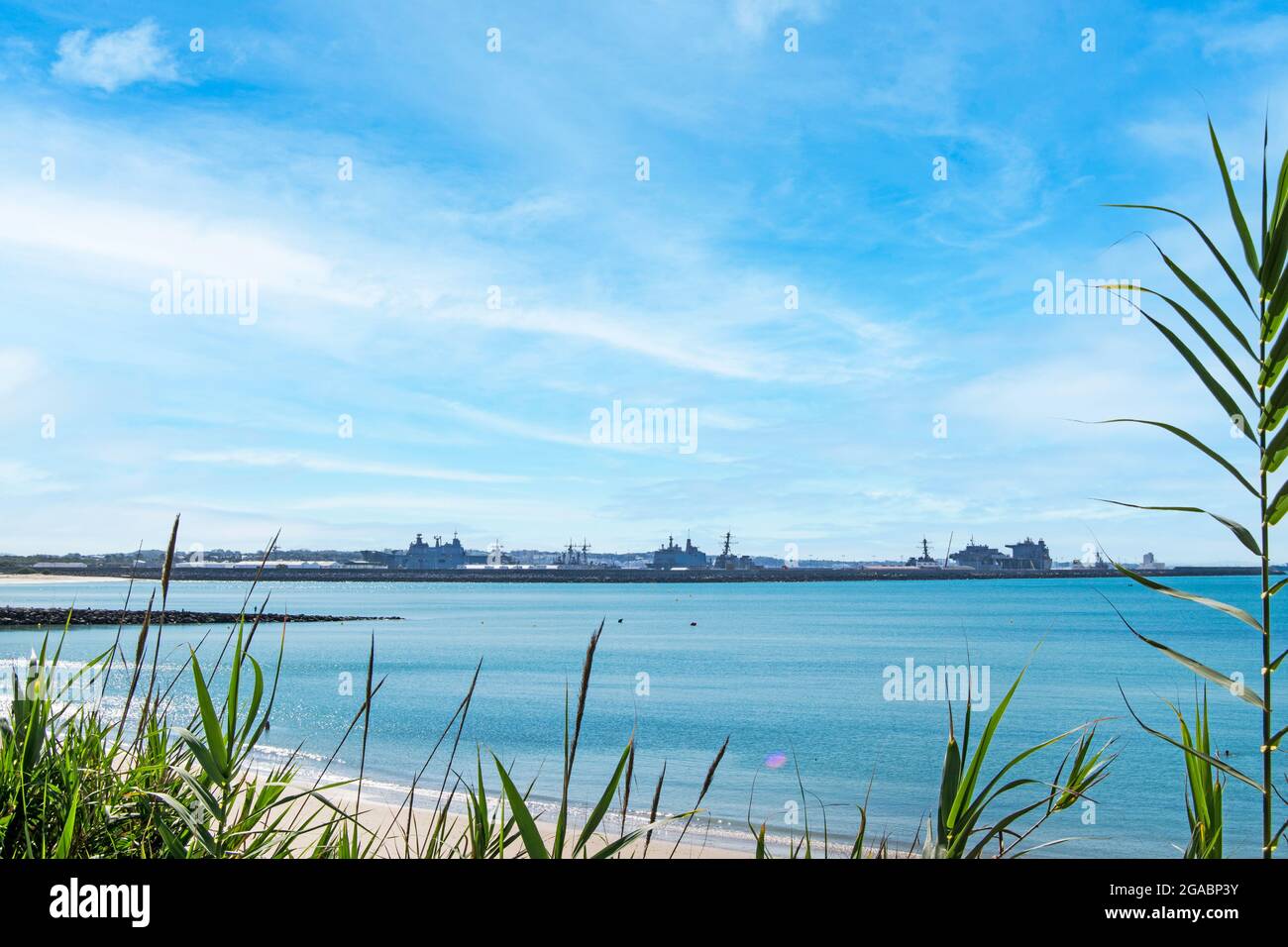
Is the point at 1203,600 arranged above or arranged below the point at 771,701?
above

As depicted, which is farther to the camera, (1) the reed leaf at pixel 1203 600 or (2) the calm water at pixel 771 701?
(2) the calm water at pixel 771 701

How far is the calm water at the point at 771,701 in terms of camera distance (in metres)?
22.2

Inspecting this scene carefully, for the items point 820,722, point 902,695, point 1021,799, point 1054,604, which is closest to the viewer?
point 1021,799

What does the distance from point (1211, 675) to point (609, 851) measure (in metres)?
1.33

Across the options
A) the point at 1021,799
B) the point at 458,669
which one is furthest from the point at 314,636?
the point at 1021,799

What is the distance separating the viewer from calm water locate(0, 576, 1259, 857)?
2225cm

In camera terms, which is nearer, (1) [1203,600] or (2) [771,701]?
(1) [1203,600]

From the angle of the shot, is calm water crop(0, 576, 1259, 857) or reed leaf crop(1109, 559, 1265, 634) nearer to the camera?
reed leaf crop(1109, 559, 1265, 634)

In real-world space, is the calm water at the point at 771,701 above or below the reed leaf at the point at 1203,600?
below

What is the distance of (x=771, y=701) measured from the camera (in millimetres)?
39750

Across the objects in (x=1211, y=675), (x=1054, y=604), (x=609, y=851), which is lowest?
(x=1054, y=604)

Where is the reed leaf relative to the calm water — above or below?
above

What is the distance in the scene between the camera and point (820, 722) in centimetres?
3466
